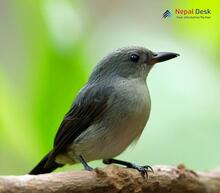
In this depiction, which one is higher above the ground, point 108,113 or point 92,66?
point 92,66

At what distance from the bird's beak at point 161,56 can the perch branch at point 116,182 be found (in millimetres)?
457

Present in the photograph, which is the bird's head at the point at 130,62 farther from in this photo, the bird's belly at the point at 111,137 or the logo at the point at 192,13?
the logo at the point at 192,13

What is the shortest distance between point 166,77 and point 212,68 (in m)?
0.21

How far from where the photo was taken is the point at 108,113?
2230mm

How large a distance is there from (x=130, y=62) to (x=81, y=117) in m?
0.31

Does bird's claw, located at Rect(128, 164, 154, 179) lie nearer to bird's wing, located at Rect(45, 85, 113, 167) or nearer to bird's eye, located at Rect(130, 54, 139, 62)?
bird's wing, located at Rect(45, 85, 113, 167)

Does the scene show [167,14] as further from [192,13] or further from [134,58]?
[134,58]

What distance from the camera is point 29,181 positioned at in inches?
71.0

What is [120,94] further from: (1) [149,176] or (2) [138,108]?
(1) [149,176]

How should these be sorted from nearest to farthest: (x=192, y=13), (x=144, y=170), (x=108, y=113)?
1. (x=144, y=170)
2. (x=108, y=113)
3. (x=192, y=13)

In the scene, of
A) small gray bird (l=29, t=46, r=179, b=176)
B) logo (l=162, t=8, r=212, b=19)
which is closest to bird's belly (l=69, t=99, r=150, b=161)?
small gray bird (l=29, t=46, r=179, b=176)

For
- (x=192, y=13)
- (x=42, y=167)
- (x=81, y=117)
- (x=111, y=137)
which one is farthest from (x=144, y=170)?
(x=192, y=13)

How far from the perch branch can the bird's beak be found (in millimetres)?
457

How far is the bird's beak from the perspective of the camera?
2.31m
